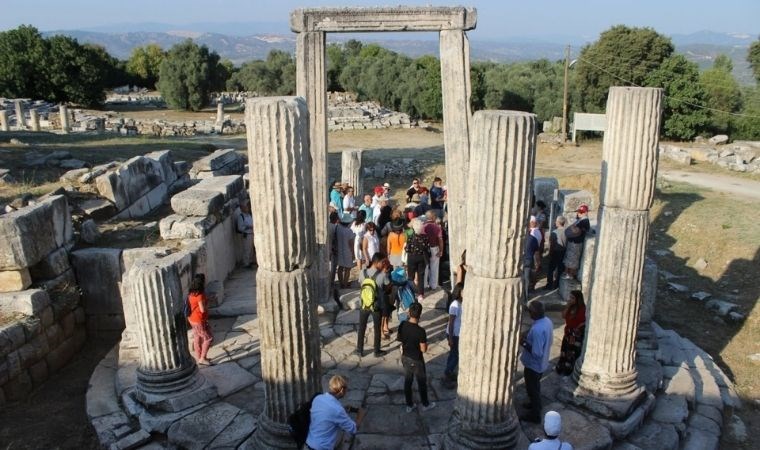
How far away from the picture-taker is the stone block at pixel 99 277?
972 cm

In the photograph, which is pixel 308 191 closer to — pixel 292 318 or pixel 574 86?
pixel 292 318

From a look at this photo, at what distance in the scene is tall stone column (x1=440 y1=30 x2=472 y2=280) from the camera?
29.6 ft

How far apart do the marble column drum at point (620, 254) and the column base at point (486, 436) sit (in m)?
1.53

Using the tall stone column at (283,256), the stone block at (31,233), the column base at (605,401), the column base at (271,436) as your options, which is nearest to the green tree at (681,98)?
the column base at (605,401)

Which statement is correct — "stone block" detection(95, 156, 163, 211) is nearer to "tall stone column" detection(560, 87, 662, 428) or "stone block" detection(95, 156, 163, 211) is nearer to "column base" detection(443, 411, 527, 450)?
"column base" detection(443, 411, 527, 450)

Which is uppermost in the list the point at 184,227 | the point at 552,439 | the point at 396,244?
the point at 184,227

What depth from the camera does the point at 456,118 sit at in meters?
9.25

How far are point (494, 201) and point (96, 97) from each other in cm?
4469

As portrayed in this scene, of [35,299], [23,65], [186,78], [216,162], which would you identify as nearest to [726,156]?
[216,162]

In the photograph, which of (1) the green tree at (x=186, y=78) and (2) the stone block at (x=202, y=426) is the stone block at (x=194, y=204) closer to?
(2) the stone block at (x=202, y=426)

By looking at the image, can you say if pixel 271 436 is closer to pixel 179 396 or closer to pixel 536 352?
pixel 179 396

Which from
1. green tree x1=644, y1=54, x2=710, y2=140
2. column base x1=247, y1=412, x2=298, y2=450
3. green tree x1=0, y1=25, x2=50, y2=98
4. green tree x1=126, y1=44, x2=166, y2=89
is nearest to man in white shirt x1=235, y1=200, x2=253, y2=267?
column base x1=247, y1=412, x2=298, y2=450

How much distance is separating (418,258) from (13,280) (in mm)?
6202

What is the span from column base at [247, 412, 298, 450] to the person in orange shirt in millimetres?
2159
